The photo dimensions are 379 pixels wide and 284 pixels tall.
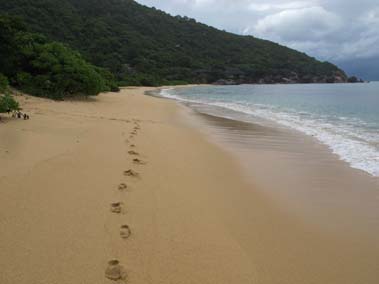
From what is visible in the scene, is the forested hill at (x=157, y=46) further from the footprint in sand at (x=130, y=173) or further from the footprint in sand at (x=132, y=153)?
the footprint in sand at (x=130, y=173)

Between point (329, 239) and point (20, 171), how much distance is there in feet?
13.5

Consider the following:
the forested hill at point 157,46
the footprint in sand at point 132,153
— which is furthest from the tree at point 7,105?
the forested hill at point 157,46

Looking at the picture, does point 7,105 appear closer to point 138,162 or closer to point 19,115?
point 19,115

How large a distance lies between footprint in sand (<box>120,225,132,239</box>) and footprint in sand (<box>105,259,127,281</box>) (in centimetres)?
52

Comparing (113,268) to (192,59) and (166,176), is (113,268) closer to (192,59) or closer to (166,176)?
(166,176)

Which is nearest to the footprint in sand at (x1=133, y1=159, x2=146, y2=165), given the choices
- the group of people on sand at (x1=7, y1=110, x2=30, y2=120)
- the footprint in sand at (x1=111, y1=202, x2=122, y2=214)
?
the footprint in sand at (x1=111, y1=202, x2=122, y2=214)

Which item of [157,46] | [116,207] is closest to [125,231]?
[116,207]

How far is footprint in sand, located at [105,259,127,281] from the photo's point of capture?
10.00ft

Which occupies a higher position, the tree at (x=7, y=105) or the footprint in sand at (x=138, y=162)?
the tree at (x=7, y=105)

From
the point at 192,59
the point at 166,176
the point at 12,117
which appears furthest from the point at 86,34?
the point at 166,176

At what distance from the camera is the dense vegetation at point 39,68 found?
19625 mm

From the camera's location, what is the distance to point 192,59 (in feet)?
327

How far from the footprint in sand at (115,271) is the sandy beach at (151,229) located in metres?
0.04

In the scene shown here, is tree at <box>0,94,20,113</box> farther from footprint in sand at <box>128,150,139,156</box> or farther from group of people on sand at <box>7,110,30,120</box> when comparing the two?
footprint in sand at <box>128,150,139,156</box>
